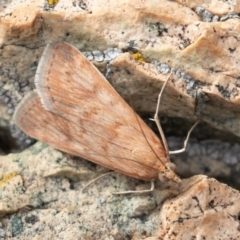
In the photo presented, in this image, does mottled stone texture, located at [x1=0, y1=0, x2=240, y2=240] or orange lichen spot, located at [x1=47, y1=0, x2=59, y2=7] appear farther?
orange lichen spot, located at [x1=47, y1=0, x2=59, y2=7]

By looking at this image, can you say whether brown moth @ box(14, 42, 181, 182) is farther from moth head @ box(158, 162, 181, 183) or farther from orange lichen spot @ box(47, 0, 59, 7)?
orange lichen spot @ box(47, 0, 59, 7)

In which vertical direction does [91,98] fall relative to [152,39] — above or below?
below

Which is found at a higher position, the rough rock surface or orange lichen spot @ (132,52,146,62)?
orange lichen spot @ (132,52,146,62)

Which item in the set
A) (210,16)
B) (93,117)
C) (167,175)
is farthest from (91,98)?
(210,16)

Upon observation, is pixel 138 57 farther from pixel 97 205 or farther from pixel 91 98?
pixel 97 205

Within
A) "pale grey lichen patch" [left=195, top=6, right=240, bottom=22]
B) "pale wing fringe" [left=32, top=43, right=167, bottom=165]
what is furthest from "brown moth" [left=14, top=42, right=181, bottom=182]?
"pale grey lichen patch" [left=195, top=6, right=240, bottom=22]

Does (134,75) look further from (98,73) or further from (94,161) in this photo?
(94,161)

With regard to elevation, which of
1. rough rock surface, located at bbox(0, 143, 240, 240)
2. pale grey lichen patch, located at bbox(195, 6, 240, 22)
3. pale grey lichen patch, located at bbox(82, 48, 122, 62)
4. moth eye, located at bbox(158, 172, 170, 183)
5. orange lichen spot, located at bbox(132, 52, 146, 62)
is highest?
pale grey lichen patch, located at bbox(195, 6, 240, 22)
